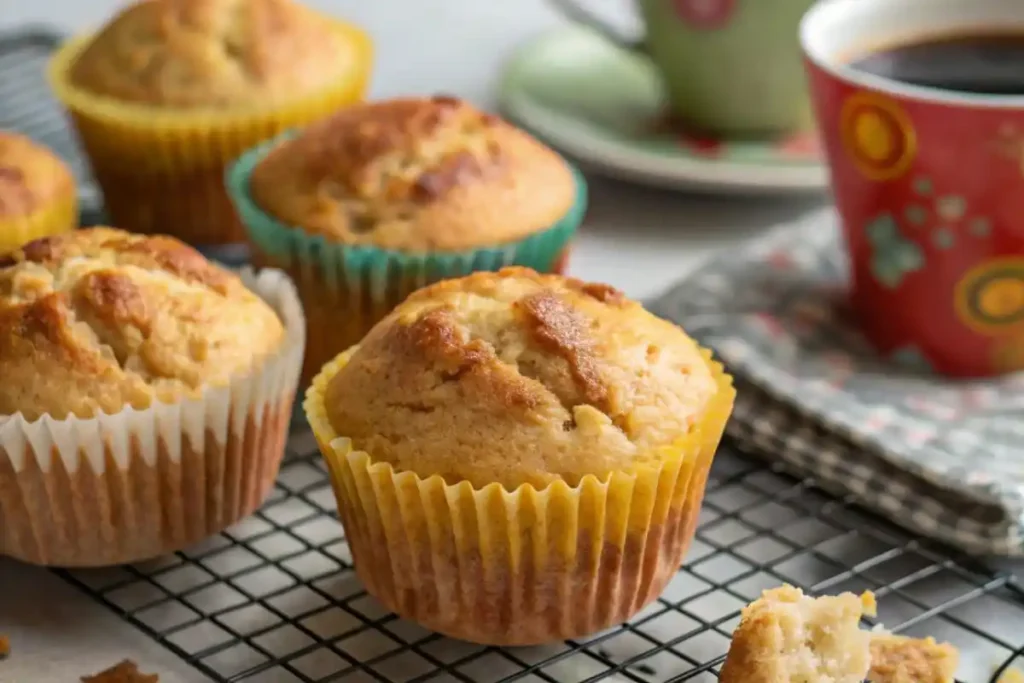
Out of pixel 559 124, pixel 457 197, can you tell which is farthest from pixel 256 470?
pixel 559 124

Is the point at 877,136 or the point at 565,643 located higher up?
the point at 877,136

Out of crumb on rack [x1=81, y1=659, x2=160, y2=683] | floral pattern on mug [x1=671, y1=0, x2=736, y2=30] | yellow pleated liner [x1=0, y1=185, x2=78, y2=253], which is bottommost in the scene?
crumb on rack [x1=81, y1=659, x2=160, y2=683]

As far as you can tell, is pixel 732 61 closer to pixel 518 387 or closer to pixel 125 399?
pixel 518 387

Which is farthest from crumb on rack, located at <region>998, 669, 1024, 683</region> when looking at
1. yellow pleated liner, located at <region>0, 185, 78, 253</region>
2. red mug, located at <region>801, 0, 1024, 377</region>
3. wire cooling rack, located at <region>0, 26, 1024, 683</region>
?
yellow pleated liner, located at <region>0, 185, 78, 253</region>

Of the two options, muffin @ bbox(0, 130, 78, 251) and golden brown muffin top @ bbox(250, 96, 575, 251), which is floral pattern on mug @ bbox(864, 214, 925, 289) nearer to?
golden brown muffin top @ bbox(250, 96, 575, 251)

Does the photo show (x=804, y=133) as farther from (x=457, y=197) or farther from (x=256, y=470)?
(x=256, y=470)

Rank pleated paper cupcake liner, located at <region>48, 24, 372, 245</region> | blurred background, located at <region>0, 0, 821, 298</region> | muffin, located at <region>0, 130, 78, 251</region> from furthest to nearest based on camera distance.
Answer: blurred background, located at <region>0, 0, 821, 298</region>
pleated paper cupcake liner, located at <region>48, 24, 372, 245</region>
muffin, located at <region>0, 130, 78, 251</region>

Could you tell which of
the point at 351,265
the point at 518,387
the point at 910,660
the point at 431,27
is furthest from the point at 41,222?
the point at 431,27

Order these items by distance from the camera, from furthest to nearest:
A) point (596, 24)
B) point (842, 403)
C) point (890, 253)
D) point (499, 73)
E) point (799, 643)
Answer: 1. point (499, 73)
2. point (596, 24)
3. point (890, 253)
4. point (842, 403)
5. point (799, 643)
